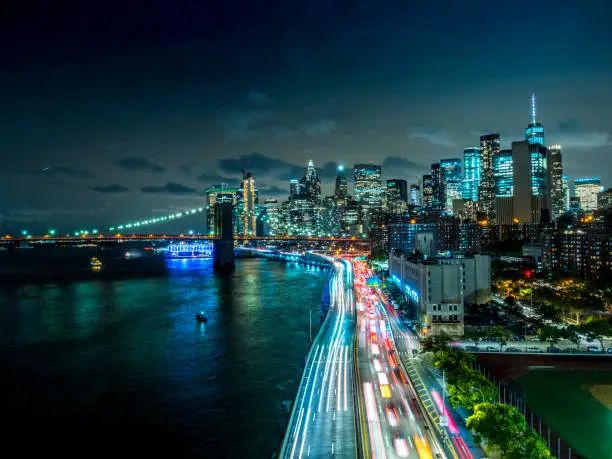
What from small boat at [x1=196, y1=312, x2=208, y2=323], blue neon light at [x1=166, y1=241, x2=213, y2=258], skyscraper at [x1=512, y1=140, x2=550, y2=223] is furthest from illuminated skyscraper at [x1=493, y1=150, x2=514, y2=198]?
small boat at [x1=196, y1=312, x2=208, y2=323]

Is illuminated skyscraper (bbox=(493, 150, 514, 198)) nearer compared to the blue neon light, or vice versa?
the blue neon light

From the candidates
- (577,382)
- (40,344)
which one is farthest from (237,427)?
(40,344)

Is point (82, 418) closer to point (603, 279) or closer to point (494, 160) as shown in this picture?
point (603, 279)

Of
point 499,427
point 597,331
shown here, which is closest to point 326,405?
point 499,427

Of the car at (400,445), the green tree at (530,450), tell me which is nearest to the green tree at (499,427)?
the green tree at (530,450)

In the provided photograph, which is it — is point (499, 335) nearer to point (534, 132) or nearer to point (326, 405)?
point (326, 405)

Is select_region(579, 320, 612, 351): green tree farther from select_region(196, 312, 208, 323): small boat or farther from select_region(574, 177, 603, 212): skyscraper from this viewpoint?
select_region(574, 177, 603, 212): skyscraper
